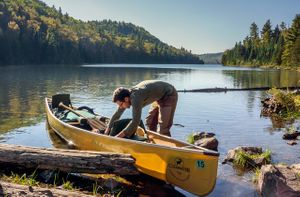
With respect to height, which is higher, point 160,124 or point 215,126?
point 160,124

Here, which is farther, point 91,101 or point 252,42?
point 252,42

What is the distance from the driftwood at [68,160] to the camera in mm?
8680

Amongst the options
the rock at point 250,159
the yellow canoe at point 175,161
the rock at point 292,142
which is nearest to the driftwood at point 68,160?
the yellow canoe at point 175,161

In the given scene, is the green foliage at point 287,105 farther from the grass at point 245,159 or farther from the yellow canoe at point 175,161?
the yellow canoe at point 175,161

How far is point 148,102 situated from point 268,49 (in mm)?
126753

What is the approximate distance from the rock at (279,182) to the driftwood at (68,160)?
2.89 m

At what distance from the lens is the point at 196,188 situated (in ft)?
28.4

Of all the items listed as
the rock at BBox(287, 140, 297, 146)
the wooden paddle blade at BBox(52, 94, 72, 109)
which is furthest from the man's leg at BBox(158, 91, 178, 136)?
the wooden paddle blade at BBox(52, 94, 72, 109)

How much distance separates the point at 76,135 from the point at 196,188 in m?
5.28

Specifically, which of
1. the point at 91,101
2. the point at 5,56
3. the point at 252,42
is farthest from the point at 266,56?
the point at 91,101

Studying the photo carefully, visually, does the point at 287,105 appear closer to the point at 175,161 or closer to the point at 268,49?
the point at 175,161

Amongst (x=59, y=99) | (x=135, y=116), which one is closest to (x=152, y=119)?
(x=135, y=116)

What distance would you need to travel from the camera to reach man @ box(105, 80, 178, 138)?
9734 millimetres

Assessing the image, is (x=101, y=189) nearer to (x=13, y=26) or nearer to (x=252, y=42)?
(x=13, y=26)
